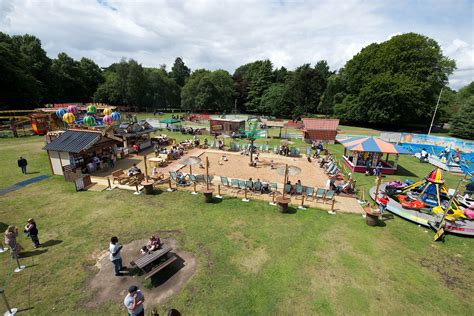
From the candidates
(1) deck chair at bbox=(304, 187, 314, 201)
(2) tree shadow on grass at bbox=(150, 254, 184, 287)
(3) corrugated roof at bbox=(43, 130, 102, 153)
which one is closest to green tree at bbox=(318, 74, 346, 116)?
(1) deck chair at bbox=(304, 187, 314, 201)

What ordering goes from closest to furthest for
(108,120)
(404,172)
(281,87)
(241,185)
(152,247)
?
(152,247) → (241,185) → (404,172) → (108,120) → (281,87)

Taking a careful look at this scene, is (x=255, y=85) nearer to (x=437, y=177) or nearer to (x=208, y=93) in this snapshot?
(x=208, y=93)

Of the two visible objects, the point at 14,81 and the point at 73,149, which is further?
the point at 14,81

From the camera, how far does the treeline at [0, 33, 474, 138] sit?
136 feet

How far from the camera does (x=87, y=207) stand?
12.9m

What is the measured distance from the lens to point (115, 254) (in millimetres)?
7801

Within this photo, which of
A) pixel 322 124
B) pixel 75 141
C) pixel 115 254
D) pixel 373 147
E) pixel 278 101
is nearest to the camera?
pixel 115 254

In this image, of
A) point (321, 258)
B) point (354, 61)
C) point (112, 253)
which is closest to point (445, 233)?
point (321, 258)

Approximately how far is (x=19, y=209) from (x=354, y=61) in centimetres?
6076

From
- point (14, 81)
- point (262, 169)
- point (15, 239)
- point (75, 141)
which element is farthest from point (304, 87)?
point (14, 81)

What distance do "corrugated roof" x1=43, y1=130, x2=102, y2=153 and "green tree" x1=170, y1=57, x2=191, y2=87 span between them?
77.5 m

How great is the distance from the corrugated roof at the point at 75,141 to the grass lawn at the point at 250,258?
3993 millimetres

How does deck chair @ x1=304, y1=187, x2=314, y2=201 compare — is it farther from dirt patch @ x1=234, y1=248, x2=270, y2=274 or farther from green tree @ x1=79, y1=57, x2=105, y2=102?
green tree @ x1=79, y1=57, x2=105, y2=102

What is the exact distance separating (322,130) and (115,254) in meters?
30.3
